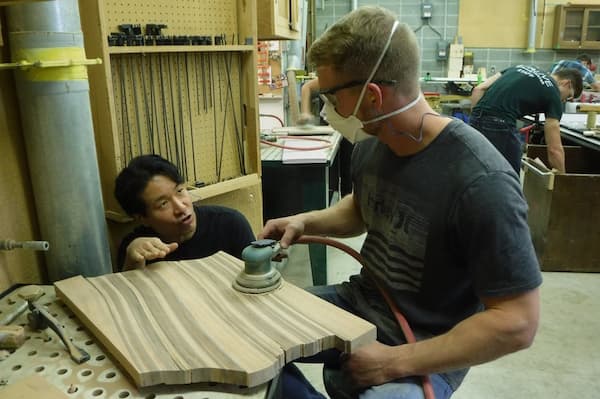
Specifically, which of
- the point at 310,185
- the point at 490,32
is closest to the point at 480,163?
the point at 310,185

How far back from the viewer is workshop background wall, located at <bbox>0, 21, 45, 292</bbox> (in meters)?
1.22

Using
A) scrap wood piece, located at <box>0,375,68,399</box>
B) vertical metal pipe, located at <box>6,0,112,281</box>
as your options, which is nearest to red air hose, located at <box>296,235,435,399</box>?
vertical metal pipe, located at <box>6,0,112,281</box>

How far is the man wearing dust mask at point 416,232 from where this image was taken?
1.01 m

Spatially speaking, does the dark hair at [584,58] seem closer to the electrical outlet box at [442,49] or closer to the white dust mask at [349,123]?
the electrical outlet box at [442,49]

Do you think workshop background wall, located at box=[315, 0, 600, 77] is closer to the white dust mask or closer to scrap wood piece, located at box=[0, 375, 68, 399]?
the white dust mask

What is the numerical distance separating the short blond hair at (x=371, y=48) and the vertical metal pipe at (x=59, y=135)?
59 cm

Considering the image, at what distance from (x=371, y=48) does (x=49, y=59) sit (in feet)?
2.42

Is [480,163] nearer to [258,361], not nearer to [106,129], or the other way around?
[258,361]

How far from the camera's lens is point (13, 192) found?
1255mm

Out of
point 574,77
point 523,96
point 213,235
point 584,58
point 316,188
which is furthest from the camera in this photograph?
point 584,58

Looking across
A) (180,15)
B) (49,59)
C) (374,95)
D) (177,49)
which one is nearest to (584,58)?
(180,15)

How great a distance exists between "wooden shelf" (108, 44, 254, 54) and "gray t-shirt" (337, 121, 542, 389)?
787 millimetres

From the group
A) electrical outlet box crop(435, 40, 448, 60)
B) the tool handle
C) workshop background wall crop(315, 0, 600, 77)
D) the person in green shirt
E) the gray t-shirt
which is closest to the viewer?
the tool handle

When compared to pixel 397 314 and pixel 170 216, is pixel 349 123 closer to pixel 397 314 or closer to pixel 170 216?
pixel 397 314
